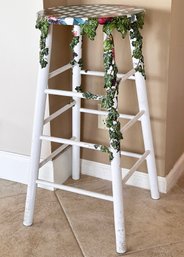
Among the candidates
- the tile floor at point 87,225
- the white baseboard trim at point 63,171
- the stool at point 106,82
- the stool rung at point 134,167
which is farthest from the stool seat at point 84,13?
the tile floor at point 87,225

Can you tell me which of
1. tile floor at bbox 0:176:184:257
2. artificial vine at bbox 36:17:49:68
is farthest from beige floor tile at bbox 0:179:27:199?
artificial vine at bbox 36:17:49:68

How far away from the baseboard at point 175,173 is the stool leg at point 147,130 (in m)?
0.10

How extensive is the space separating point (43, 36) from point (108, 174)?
74 centimetres

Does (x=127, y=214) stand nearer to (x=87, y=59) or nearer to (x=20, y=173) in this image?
(x=20, y=173)

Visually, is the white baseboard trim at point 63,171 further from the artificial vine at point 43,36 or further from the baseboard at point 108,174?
the artificial vine at point 43,36

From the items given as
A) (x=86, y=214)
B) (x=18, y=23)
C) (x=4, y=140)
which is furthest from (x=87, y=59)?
(x=86, y=214)

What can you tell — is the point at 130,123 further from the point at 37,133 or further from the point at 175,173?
the point at 175,173

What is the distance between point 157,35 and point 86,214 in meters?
0.73

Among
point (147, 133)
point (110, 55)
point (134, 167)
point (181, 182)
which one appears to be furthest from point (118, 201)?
point (181, 182)

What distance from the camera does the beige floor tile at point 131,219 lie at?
59.2 inches

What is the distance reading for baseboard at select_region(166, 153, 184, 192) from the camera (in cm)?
182

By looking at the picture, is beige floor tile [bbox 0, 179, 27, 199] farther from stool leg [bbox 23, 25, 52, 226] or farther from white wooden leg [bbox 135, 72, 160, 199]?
white wooden leg [bbox 135, 72, 160, 199]

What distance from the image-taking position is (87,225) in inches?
63.3

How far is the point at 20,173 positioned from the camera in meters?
1.88
